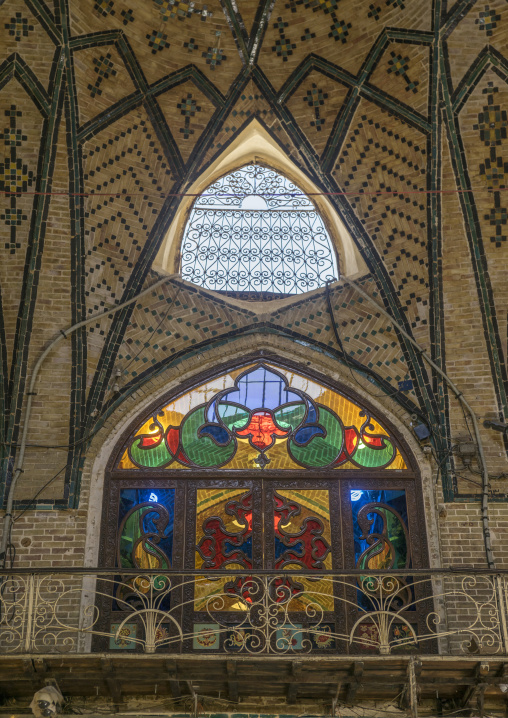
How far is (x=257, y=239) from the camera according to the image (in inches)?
502

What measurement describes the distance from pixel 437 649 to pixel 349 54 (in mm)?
6722

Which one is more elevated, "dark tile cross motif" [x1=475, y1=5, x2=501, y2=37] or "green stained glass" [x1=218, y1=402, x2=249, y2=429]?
"dark tile cross motif" [x1=475, y1=5, x2=501, y2=37]

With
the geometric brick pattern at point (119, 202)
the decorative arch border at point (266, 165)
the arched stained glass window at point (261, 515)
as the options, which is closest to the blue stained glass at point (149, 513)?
the arched stained glass window at point (261, 515)

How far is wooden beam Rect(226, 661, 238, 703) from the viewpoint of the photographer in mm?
9078

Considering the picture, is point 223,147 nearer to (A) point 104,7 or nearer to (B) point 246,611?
(A) point 104,7

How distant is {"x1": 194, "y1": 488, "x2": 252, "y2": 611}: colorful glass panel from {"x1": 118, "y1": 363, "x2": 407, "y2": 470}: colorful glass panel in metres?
0.40

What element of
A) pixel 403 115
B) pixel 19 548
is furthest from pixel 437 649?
pixel 403 115

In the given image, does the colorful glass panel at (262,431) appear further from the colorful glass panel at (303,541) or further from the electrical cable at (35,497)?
the electrical cable at (35,497)

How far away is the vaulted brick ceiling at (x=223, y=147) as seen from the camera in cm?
1154

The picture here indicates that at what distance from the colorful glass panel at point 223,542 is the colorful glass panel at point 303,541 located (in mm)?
336

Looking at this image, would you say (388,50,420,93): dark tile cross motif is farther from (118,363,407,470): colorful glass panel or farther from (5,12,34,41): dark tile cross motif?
(5,12,34,41): dark tile cross motif

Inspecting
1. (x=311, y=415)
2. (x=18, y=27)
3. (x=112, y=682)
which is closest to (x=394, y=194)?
(x=311, y=415)

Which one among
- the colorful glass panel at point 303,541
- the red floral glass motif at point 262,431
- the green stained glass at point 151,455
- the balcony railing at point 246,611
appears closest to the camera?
the balcony railing at point 246,611

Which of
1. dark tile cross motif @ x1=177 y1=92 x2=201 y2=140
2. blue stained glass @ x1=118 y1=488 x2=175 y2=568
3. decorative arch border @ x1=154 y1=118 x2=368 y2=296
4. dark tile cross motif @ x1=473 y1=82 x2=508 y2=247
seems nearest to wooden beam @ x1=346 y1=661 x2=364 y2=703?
blue stained glass @ x1=118 y1=488 x2=175 y2=568
